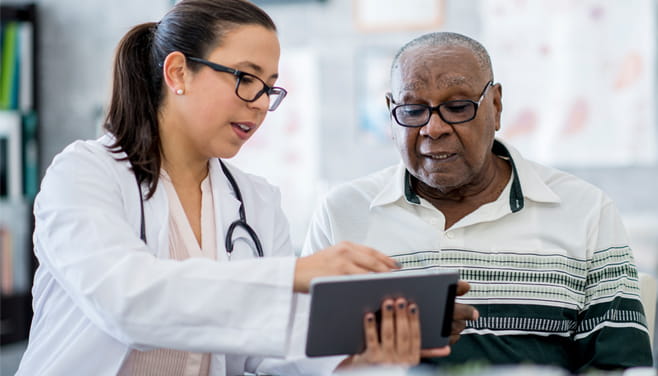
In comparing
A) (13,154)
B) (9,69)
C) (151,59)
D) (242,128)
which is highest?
(151,59)

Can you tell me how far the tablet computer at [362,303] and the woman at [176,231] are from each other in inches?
1.2

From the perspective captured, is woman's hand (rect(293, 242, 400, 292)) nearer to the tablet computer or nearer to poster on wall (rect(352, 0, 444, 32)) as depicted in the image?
the tablet computer

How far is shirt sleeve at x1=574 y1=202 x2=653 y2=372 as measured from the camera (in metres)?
1.54

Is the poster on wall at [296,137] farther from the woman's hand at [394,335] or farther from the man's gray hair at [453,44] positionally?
the woman's hand at [394,335]

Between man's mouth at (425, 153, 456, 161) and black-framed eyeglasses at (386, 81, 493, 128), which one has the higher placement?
black-framed eyeglasses at (386, 81, 493, 128)

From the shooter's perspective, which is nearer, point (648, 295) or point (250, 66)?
point (250, 66)

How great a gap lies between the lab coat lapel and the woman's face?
0.37ft

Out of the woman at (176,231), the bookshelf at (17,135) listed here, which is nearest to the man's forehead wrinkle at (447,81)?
the woman at (176,231)

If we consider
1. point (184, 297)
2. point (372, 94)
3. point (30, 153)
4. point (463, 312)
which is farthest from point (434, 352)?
point (30, 153)

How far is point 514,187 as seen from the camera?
1.77m

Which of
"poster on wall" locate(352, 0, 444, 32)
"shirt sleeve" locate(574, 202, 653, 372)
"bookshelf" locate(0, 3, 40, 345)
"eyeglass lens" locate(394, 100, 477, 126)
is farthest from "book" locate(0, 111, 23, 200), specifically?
"shirt sleeve" locate(574, 202, 653, 372)

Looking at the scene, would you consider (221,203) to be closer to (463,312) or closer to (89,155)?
(89,155)

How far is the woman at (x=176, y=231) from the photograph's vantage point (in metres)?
1.11

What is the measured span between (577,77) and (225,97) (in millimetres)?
2199
